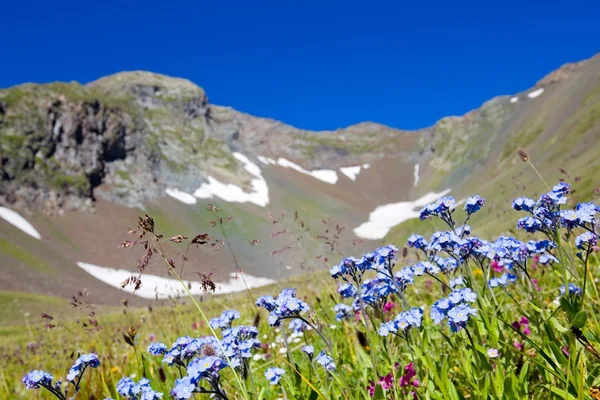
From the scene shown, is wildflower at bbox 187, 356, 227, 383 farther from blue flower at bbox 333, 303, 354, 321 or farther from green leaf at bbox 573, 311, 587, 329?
green leaf at bbox 573, 311, 587, 329

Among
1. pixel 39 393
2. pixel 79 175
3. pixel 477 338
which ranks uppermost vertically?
pixel 79 175

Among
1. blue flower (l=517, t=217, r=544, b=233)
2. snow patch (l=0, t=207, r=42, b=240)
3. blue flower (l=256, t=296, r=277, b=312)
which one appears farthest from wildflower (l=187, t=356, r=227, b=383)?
snow patch (l=0, t=207, r=42, b=240)

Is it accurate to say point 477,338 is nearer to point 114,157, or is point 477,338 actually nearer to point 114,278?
point 114,278

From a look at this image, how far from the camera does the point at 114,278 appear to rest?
72812mm

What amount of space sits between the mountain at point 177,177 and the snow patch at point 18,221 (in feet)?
1.15

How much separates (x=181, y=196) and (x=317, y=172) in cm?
9543

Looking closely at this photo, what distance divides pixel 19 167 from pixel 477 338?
96.8 meters

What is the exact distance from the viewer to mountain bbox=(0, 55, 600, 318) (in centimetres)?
6962

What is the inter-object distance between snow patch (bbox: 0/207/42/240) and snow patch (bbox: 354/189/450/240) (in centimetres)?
7991

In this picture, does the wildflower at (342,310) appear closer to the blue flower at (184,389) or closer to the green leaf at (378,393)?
the green leaf at (378,393)

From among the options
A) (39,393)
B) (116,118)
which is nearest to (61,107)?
(116,118)

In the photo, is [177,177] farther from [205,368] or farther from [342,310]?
[205,368]

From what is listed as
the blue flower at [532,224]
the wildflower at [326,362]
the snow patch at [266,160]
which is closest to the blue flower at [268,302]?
the wildflower at [326,362]

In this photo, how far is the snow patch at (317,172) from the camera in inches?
7377
